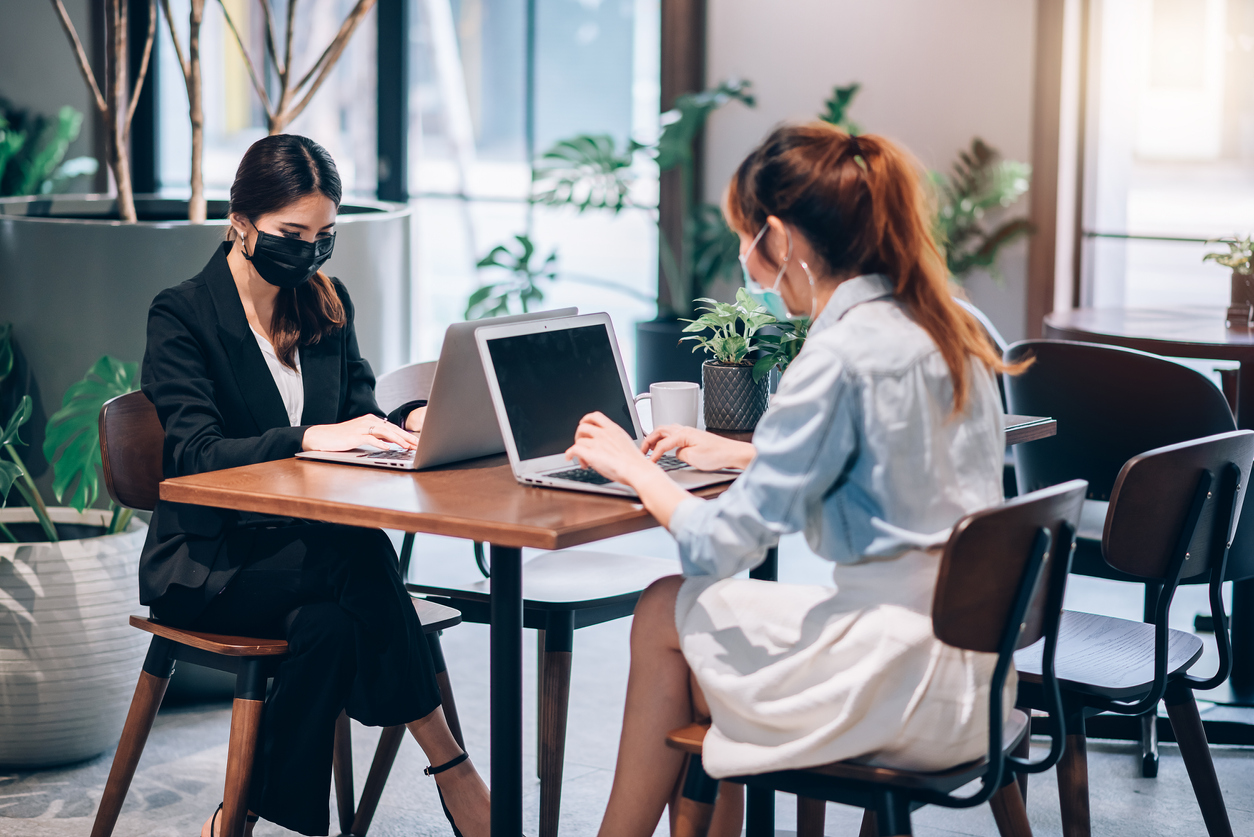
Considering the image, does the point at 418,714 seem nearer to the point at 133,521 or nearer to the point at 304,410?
the point at 304,410

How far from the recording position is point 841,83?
498 centimetres

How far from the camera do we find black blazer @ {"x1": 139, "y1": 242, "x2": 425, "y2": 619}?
6.65 feet

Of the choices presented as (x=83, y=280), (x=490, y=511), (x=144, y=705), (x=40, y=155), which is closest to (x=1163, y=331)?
(x=490, y=511)

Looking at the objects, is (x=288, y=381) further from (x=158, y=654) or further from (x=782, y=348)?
(x=782, y=348)

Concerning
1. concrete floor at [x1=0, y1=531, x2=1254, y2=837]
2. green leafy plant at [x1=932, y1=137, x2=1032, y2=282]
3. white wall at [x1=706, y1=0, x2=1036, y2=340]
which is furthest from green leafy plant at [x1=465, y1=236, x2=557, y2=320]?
concrete floor at [x1=0, y1=531, x2=1254, y2=837]

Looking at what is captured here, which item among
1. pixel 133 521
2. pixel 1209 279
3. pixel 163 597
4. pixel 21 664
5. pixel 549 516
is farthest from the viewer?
pixel 1209 279

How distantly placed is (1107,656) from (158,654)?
1371mm

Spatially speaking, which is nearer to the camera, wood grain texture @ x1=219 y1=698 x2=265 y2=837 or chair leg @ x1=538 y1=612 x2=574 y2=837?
wood grain texture @ x1=219 y1=698 x2=265 y2=837

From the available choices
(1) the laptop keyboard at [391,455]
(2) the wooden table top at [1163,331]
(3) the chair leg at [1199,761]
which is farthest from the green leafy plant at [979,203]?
(1) the laptop keyboard at [391,455]

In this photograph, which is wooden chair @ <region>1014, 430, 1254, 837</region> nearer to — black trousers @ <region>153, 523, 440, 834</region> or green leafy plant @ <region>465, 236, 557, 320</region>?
black trousers @ <region>153, 523, 440, 834</region>

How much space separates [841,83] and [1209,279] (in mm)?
1399

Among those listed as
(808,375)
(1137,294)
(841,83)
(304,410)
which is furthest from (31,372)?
(1137,294)

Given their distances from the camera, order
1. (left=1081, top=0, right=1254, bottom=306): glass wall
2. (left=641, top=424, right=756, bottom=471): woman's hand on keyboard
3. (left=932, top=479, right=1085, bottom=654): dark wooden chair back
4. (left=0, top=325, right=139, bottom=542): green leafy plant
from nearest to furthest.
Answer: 1. (left=932, top=479, right=1085, bottom=654): dark wooden chair back
2. (left=641, top=424, right=756, bottom=471): woman's hand on keyboard
3. (left=0, top=325, right=139, bottom=542): green leafy plant
4. (left=1081, top=0, right=1254, bottom=306): glass wall

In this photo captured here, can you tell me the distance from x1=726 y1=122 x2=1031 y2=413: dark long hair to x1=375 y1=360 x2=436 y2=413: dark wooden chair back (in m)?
0.99
